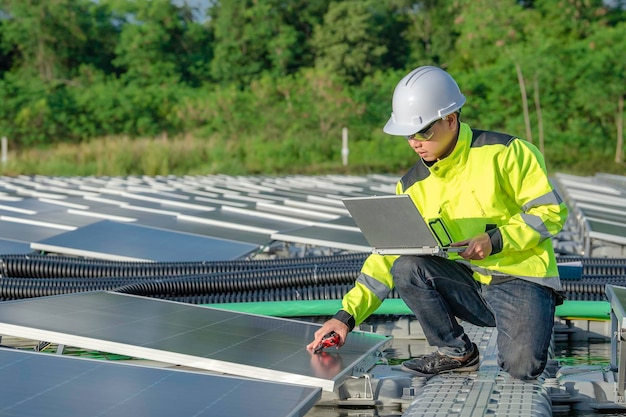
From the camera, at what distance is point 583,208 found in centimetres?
1243

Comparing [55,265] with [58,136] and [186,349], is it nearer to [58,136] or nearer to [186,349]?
[186,349]

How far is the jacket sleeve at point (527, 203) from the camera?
13.9 ft

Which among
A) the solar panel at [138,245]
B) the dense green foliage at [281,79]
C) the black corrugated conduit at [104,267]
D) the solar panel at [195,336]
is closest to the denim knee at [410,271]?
the solar panel at [195,336]

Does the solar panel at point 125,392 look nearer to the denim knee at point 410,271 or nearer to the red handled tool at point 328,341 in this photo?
the red handled tool at point 328,341

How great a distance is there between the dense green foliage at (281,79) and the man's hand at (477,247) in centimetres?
2765

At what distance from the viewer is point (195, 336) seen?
452 cm

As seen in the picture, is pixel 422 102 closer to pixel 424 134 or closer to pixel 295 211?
pixel 424 134

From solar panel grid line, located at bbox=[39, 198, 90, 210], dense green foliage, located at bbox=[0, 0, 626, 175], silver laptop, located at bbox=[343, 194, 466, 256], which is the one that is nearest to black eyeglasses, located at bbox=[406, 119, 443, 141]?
silver laptop, located at bbox=[343, 194, 466, 256]

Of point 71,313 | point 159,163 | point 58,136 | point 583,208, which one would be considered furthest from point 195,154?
point 71,313

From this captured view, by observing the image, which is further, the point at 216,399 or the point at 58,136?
the point at 58,136

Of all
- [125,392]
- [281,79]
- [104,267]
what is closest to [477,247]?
[125,392]

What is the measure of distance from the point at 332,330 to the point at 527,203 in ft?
3.44

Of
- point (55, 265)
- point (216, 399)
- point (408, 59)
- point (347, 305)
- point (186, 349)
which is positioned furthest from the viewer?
point (408, 59)

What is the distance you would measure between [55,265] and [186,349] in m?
4.28
